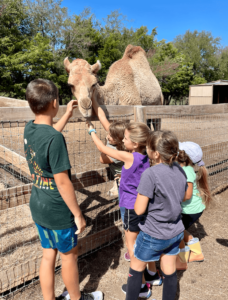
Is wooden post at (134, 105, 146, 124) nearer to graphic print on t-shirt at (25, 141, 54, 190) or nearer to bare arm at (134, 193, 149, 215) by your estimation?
bare arm at (134, 193, 149, 215)

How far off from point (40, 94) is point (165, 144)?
Answer: 3.64 ft

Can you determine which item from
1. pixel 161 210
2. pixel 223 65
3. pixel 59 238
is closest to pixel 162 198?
pixel 161 210

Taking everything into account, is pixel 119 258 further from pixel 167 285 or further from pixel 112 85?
pixel 112 85

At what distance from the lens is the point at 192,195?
2920 mm

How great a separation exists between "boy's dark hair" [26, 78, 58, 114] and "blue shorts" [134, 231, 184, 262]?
4.62 ft

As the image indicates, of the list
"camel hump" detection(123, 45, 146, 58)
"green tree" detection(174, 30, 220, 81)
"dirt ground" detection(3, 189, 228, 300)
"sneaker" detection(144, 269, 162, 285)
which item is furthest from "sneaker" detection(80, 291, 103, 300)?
"green tree" detection(174, 30, 220, 81)

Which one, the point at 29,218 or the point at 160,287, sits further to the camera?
the point at 29,218

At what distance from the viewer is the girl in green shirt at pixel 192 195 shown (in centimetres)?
267

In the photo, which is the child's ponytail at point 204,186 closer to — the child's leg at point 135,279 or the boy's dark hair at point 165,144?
the boy's dark hair at point 165,144

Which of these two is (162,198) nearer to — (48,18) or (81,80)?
(81,80)

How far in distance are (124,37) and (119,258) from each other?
95.8ft

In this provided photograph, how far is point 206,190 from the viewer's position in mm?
2938

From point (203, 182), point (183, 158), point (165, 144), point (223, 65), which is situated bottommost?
point (203, 182)

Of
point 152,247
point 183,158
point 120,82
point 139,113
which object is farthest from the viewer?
point 120,82
